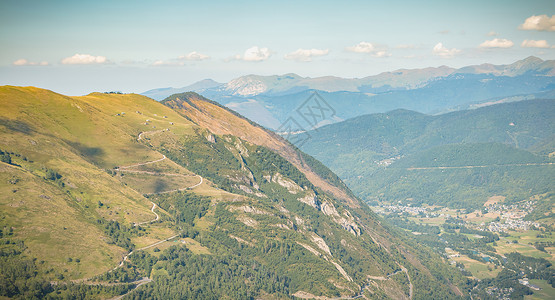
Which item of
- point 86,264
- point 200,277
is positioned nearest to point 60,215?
point 86,264

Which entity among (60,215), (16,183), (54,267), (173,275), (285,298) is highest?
(16,183)

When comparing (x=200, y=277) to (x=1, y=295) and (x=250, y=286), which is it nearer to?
(x=250, y=286)

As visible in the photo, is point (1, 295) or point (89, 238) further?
point (89, 238)

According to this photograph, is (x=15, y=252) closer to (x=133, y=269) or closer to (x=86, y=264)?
(x=86, y=264)

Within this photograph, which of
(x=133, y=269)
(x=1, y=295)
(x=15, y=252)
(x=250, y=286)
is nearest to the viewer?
(x=1, y=295)

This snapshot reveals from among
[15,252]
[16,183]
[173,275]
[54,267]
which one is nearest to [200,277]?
[173,275]

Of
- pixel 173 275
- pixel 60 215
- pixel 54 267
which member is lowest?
pixel 173 275

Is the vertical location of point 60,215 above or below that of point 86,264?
above

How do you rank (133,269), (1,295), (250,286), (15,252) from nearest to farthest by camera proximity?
(1,295)
(15,252)
(133,269)
(250,286)

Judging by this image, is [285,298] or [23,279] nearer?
[23,279]
